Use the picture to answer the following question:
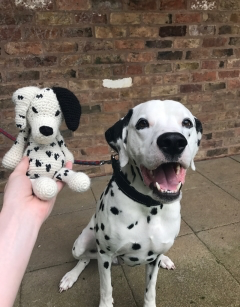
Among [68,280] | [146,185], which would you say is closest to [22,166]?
[146,185]

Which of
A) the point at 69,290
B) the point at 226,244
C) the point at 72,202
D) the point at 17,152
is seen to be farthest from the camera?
the point at 72,202

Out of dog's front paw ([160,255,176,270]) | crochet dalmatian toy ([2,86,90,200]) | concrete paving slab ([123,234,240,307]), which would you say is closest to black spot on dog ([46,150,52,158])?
crochet dalmatian toy ([2,86,90,200])

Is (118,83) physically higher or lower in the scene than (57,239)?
higher

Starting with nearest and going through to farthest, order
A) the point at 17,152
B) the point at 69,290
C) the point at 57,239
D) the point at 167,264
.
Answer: the point at 17,152
the point at 69,290
the point at 167,264
the point at 57,239

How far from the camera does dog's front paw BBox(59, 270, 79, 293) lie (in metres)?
2.71

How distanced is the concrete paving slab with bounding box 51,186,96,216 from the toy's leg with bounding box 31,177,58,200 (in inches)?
92.8

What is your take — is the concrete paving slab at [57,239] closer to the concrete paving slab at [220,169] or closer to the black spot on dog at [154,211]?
the black spot on dog at [154,211]

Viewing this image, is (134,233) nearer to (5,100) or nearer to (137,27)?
(5,100)

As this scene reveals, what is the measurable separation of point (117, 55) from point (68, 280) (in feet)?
10.5

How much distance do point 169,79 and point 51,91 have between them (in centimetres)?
334

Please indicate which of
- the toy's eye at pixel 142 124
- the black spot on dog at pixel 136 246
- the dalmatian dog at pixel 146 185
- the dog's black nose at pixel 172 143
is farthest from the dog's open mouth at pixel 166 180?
the black spot on dog at pixel 136 246

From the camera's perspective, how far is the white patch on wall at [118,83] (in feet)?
14.5

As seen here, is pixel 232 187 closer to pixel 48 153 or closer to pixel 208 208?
pixel 208 208

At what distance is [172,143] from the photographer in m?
1.54
